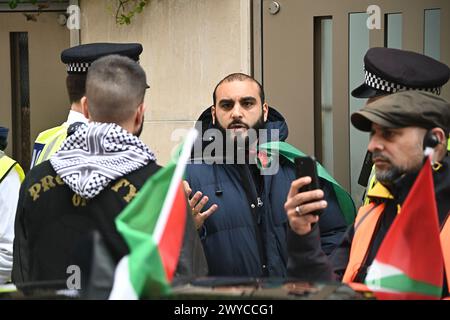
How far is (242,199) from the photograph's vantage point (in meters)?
4.71

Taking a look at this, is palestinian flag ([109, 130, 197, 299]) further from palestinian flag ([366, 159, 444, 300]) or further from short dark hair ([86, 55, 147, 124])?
short dark hair ([86, 55, 147, 124])

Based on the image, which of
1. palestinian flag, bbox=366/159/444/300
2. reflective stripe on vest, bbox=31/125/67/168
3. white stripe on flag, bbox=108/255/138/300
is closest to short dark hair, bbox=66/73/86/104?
reflective stripe on vest, bbox=31/125/67/168

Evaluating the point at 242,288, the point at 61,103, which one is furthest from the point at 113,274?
the point at 61,103

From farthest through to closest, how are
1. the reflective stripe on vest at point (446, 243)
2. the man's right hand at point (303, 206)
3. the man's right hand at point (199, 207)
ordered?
the man's right hand at point (199, 207), the man's right hand at point (303, 206), the reflective stripe on vest at point (446, 243)

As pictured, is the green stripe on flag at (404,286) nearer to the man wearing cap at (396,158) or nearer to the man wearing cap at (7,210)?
the man wearing cap at (396,158)

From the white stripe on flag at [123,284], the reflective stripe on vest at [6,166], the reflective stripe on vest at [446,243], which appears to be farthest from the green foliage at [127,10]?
the white stripe on flag at [123,284]

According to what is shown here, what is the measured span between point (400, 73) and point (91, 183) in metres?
1.91

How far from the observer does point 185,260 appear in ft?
10.1

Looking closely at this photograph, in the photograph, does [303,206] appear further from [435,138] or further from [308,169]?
[435,138]

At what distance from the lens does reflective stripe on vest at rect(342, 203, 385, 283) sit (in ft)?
11.6

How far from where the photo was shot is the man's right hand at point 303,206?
340 cm

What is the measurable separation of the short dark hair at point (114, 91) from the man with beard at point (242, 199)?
3.20ft

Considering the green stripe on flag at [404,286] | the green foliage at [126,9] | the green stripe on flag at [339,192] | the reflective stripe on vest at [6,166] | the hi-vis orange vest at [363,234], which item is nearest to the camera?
the green stripe on flag at [404,286]
